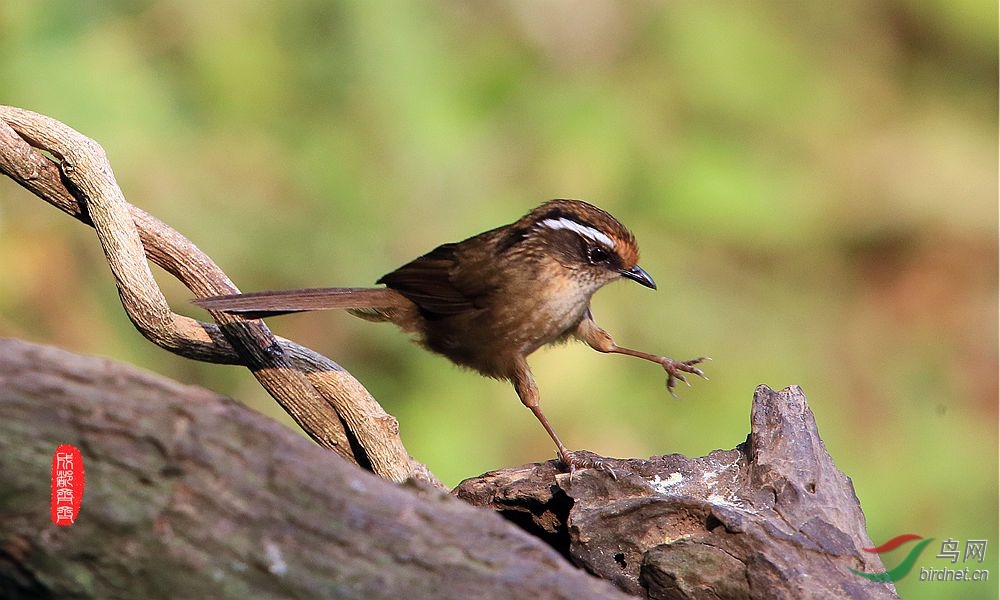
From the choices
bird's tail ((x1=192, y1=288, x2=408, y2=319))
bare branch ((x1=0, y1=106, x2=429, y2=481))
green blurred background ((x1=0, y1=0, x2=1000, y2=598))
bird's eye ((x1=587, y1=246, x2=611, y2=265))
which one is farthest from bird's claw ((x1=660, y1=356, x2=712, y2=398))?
green blurred background ((x1=0, y1=0, x2=1000, y2=598))

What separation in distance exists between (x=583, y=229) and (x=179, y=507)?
2356 millimetres

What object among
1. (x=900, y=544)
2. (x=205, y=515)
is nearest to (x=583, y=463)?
(x=205, y=515)

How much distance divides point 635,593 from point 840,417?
3.60m

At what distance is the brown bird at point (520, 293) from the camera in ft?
14.6

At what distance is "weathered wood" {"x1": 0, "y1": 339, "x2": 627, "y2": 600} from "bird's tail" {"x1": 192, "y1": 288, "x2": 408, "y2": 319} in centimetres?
93

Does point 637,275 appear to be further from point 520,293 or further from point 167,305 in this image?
point 167,305

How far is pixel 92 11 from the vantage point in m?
6.25

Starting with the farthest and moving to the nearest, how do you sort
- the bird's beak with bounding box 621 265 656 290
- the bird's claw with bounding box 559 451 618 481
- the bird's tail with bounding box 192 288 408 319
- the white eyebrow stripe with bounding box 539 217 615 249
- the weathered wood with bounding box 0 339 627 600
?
the bird's beak with bounding box 621 265 656 290 → the white eyebrow stripe with bounding box 539 217 615 249 → the bird's claw with bounding box 559 451 618 481 → the bird's tail with bounding box 192 288 408 319 → the weathered wood with bounding box 0 339 627 600

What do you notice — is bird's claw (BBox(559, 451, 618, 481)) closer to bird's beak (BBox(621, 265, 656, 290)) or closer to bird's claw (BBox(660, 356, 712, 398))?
bird's claw (BBox(660, 356, 712, 398))

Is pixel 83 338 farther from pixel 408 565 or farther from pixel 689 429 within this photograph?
pixel 408 565

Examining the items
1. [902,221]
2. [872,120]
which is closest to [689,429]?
[902,221]

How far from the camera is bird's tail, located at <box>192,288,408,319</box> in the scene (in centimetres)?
337

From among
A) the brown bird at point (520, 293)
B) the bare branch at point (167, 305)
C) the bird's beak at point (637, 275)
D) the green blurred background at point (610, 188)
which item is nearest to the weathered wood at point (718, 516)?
the bare branch at point (167, 305)

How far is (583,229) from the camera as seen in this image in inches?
174
